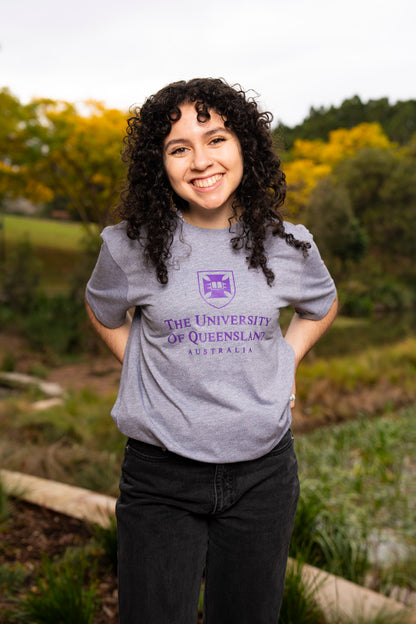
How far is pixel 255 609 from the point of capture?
1.46 m

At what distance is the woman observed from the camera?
1.37m

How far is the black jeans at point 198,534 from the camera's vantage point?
137 centimetres

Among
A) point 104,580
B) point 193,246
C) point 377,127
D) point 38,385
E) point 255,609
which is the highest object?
point 377,127

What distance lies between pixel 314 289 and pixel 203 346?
0.42 m

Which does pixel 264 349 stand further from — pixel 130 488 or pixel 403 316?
pixel 403 316

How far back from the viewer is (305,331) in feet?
5.70

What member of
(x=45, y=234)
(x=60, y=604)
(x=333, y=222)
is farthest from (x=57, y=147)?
(x=45, y=234)

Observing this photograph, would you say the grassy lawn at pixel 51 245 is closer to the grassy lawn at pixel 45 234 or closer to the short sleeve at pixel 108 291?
the grassy lawn at pixel 45 234

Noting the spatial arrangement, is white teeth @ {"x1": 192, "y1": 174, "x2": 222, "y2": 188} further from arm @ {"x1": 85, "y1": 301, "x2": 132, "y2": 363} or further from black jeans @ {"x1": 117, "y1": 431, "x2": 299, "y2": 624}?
black jeans @ {"x1": 117, "y1": 431, "x2": 299, "y2": 624}

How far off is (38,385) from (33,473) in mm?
6035

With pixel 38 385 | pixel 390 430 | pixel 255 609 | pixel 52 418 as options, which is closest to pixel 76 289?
pixel 38 385

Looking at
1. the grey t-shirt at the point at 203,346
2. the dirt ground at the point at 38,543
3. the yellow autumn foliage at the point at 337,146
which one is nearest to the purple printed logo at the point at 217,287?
the grey t-shirt at the point at 203,346

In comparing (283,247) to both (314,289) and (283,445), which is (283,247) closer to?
(314,289)

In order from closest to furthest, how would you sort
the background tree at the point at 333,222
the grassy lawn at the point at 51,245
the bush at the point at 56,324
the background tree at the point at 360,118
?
the bush at the point at 56,324, the background tree at the point at 333,222, the grassy lawn at the point at 51,245, the background tree at the point at 360,118
